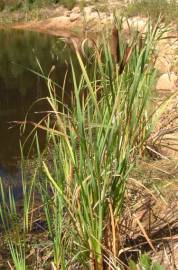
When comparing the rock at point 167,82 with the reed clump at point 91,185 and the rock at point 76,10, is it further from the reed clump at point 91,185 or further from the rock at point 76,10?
the rock at point 76,10

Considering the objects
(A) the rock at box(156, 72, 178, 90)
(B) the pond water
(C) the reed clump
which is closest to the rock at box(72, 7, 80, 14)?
(B) the pond water

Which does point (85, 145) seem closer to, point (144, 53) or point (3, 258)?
point (144, 53)

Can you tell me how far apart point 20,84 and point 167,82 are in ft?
16.1

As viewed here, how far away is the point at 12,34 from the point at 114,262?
2095 centimetres

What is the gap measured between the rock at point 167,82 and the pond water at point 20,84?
4.76ft

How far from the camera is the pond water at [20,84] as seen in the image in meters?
6.98

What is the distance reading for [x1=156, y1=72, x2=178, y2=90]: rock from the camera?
25.1 ft

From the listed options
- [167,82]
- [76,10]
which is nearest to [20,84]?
[167,82]

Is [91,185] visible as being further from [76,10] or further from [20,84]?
[76,10]

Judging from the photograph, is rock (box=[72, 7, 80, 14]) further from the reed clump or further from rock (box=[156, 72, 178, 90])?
the reed clump

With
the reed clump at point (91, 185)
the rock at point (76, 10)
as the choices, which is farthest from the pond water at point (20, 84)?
the rock at point (76, 10)

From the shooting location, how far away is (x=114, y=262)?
2.70 metres

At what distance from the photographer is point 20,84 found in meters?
11.9

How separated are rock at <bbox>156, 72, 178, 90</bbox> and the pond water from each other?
1451 mm
